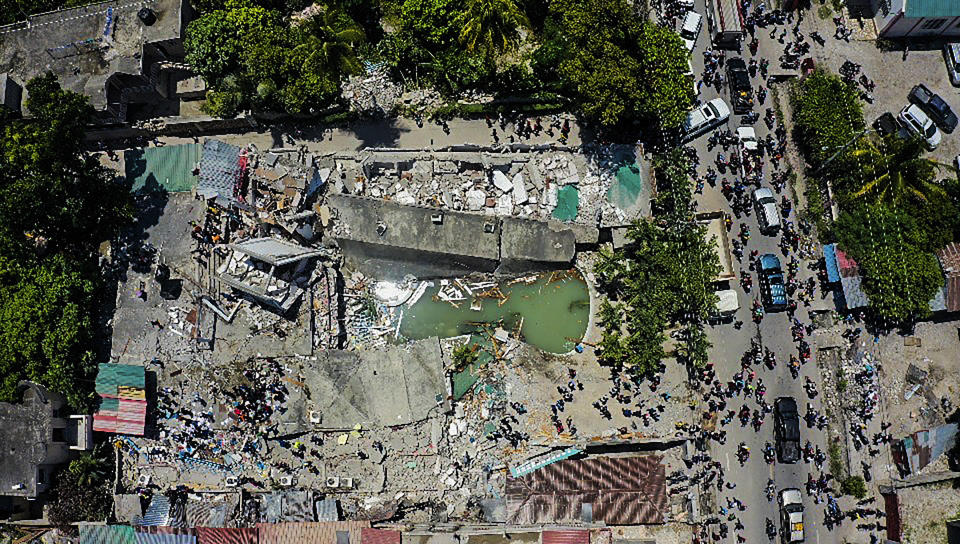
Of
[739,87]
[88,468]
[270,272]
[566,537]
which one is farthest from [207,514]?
[739,87]

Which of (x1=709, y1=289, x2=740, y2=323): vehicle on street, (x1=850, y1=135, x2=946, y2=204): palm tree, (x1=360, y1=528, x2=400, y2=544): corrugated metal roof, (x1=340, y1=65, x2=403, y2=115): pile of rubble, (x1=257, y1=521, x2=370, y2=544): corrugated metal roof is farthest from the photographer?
(x1=340, y1=65, x2=403, y2=115): pile of rubble

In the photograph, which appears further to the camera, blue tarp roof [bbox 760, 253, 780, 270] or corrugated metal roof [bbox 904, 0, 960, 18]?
corrugated metal roof [bbox 904, 0, 960, 18]

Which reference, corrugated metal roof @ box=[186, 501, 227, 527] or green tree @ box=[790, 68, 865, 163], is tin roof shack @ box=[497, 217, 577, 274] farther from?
corrugated metal roof @ box=[186, 501, 227, 527]

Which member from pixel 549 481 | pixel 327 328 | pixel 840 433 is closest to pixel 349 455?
pixel 327 328

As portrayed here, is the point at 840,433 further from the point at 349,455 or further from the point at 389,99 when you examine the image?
the point at 389,99

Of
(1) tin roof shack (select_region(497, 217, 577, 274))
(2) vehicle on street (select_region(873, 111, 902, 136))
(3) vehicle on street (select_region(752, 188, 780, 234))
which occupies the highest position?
(2) vehicle on street (select_region(873, 111, 902, 136))

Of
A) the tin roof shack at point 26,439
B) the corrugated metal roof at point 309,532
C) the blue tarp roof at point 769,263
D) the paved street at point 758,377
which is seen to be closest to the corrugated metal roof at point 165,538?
the corrugated metal roof at point 309,532

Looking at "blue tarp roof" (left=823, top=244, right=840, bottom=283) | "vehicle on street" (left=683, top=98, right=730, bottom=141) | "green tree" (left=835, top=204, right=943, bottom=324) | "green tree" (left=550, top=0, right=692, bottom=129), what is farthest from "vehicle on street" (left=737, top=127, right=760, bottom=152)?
"blue tarp roof" (left=823, top=244, right=840, bottom=283)
